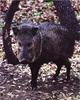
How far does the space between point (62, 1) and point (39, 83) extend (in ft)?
4.60

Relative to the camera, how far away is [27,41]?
545 cm

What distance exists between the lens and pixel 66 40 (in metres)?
6.19

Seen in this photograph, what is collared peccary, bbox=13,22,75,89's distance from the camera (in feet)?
17.9

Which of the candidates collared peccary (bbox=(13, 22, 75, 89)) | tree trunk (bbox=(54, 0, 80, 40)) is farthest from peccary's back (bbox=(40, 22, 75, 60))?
tree trunk (bbox=(54, 0, 80, 40))

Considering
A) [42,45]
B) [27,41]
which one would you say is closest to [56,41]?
[42,45]

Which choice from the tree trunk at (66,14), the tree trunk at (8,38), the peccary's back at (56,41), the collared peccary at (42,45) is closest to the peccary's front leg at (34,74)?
the collared peccary at (42,45)

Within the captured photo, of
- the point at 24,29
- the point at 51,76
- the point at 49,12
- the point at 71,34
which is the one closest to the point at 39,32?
the point at 24,29

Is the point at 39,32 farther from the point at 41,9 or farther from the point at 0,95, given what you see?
the point at 41,9

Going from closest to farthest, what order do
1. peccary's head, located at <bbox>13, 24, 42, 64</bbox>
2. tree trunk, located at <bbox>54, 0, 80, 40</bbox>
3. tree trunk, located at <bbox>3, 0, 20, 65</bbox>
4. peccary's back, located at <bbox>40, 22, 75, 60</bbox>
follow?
peccary's head, located at <bbox>13, 24, 42, 64</bbox>, peccary's back, located at <bbox>40, 22, 75, 60</bbox>, tree trunk, located at <bbox>3, 0, 20, 65</bbox>, tree trunk, located at <bbox>54, 0, 80, 40</bbox>

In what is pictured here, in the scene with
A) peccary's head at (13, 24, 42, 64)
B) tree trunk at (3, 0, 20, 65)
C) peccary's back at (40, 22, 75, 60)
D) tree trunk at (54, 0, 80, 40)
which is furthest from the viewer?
tree trunk at (54, 0, 80, 40)

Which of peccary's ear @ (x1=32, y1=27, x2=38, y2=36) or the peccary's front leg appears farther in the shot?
the peccary's front leg

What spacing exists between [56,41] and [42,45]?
329 millimetres

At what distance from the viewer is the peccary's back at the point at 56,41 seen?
5.86 m

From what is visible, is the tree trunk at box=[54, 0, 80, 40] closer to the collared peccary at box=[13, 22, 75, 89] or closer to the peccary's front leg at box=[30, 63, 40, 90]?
the collared peccary at box=[13, 22, 75, 89]
